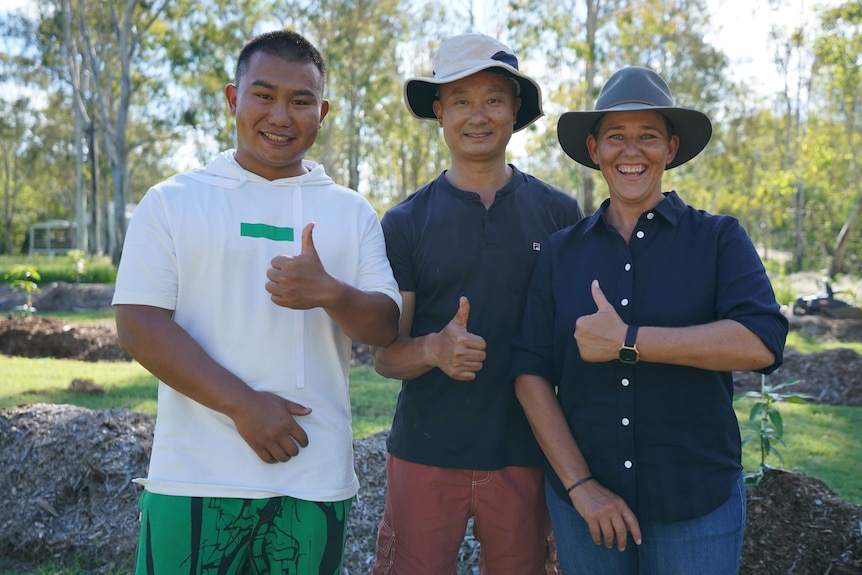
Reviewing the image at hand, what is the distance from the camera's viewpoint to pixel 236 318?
221 cm

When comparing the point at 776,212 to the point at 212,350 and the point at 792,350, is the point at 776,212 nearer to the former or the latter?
the point at 792,350

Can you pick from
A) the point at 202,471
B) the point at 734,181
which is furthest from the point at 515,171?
the point at 734,181

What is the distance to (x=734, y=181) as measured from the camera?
3800 cm

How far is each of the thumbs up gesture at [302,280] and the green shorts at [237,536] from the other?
0.60 m

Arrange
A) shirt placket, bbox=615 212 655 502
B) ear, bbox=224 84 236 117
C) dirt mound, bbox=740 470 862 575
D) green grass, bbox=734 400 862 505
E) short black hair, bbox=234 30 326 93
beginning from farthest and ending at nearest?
green grass, bbox=734 400 862 505 < dirt mound, bbox=740 470 862 575 < ear, bbox=224 84 236 117 < short black hair, bbox=234 30 326 93 < shirt placket, bbox=615 212 655 502

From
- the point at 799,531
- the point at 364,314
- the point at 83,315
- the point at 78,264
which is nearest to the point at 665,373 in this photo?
the point at 364,314

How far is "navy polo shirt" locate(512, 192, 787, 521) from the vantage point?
7.27 feet

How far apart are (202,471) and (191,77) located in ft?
87.6

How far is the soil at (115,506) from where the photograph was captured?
3.74 metres

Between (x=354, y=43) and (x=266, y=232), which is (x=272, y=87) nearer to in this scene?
(x=266, y=232)

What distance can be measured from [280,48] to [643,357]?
58.3 inches

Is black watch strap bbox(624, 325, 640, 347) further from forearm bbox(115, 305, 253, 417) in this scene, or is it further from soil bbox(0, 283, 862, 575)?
soil bbox(0, 283, 862, 575)

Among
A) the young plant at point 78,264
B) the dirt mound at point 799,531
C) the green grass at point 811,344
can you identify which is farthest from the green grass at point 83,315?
the dirt mound at point 799,531

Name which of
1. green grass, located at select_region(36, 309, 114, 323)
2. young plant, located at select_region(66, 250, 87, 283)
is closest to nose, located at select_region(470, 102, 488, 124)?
green grass, located at select_region(36, 309, 114, 323)
